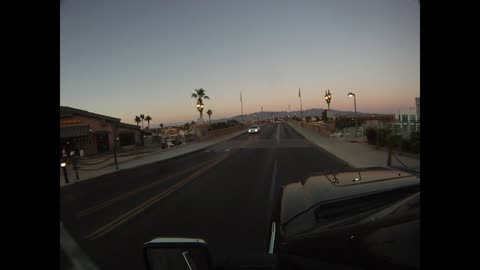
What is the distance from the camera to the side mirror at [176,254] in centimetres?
161

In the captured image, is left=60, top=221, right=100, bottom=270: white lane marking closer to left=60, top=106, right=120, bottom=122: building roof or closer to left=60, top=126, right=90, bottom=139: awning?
left=60, top=126, right=90, bottom=139: awning

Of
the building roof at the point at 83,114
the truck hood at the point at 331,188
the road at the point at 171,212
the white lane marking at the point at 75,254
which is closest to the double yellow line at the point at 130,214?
the road at the point at 171,212

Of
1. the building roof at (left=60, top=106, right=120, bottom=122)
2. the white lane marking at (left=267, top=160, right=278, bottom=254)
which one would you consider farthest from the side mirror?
the building roof at (left=60, top=106, right=120, bottom=122)

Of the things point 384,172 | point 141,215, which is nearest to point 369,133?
point 141,215

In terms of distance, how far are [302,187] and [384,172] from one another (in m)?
0.92

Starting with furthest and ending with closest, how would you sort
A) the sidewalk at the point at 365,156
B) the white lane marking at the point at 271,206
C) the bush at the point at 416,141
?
the sidewalk at the point at 365,156, the white lane marking at the point at 271,206, the bush at the point at 416,141

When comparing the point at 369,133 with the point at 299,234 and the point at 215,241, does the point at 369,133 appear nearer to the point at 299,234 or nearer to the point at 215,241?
the point at 215,241

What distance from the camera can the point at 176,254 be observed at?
179 cm

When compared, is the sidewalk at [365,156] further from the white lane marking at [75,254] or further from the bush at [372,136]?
the white lane marking at [75,254]

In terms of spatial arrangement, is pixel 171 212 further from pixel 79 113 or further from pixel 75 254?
pixel 79 113

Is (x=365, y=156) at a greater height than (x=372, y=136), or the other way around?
(x=372, y=136)

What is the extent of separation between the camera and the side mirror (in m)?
1.61

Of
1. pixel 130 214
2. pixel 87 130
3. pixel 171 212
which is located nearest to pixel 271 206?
pixel 171 212
